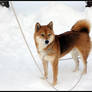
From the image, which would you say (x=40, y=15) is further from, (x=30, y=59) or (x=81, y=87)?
(x=81, y=87)

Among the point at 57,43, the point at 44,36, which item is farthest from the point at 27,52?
the point at 44,36

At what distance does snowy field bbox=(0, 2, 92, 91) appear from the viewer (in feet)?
11.2

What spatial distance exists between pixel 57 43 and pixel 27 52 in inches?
64.0

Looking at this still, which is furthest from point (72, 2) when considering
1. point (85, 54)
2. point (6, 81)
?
point (6, 81)

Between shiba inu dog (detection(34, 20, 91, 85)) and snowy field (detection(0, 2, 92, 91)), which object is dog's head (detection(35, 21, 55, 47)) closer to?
shiba inu dog (detection(34, 20, 91, 85))

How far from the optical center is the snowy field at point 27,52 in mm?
3408

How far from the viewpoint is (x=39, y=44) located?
3.25 m

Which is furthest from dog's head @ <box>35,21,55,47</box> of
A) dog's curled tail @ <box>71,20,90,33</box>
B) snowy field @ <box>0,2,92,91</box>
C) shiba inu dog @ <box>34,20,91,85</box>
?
dog's curled tail @ <box>71,20,90,33</box>

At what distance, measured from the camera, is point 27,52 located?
4.93m

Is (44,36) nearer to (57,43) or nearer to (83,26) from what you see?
(57,43)

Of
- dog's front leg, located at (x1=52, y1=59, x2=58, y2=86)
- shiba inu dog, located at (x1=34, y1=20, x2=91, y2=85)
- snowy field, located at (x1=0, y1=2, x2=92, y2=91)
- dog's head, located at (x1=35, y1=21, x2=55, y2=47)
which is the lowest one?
snowy field, located at (x1=0, y1=2, x2=92, y2=91)

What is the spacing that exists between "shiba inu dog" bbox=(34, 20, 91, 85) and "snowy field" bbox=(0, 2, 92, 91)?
257mm

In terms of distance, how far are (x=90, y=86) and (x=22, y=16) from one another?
3.93 m

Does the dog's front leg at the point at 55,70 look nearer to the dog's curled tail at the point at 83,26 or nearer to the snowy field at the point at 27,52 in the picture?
the snowy field at the point at 27,52
